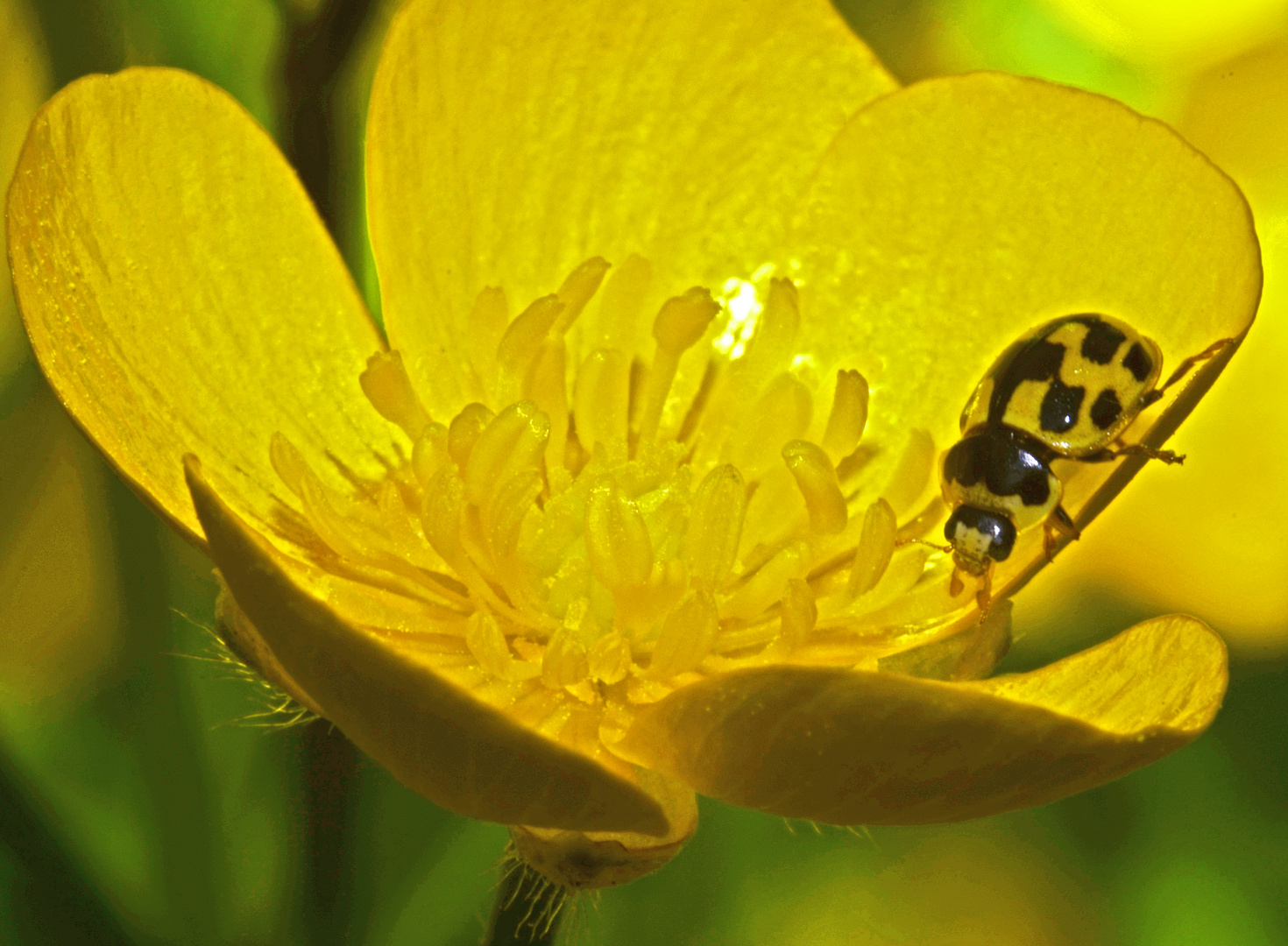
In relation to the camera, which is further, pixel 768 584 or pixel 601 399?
pixel 601 399

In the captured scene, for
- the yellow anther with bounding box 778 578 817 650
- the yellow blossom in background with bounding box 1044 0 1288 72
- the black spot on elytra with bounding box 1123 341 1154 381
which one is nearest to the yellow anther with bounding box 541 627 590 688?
the yellow anther with bounding box 778 578 817 650

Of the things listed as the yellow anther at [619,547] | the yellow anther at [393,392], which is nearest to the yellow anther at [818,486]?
the yellow anther at [619,547]

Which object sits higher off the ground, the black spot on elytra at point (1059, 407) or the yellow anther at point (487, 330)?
the black spot on elytra at point (1059, 407)

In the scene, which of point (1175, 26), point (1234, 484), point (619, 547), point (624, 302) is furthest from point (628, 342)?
point (1175, 26)

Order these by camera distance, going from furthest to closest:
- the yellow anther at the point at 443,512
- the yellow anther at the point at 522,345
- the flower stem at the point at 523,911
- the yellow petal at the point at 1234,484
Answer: the yellow petal at the point at 1234,484, the yellow anther at the point at 522,345, the yellow anther at the point at 443,512, the flower stem at the point at 523,911

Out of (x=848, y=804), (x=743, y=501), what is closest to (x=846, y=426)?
(x=743, y=501)

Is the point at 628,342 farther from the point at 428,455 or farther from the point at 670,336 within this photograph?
the point at 428,455

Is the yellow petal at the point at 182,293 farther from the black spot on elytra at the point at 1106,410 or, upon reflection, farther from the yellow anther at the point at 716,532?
the black spot on elytra at the point at 1106,410

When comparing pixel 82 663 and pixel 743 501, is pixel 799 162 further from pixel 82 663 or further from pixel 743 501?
pixel 82 663
